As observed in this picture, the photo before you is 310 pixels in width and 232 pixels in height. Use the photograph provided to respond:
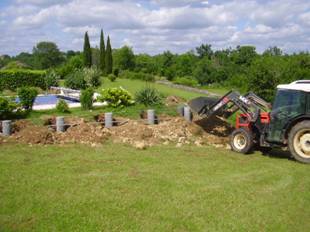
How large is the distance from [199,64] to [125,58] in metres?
15.1

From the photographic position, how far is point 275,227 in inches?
215

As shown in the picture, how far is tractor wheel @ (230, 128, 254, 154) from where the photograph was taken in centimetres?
1003

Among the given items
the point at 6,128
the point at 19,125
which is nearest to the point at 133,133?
the point at 19,125

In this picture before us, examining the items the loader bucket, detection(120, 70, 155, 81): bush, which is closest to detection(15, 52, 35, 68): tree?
detection(120, 70, 155, 81): bush

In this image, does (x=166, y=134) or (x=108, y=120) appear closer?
(x=166, y=134)

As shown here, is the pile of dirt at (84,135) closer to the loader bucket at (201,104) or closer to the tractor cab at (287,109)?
the loader bucket at (201,104)

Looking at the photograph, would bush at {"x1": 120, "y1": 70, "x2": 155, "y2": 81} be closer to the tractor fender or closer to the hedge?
the hedge

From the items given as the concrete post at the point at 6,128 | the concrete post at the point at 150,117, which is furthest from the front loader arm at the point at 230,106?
the concrete post at the point at 6,128

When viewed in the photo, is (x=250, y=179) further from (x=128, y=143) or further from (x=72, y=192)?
(x=128, y=143)

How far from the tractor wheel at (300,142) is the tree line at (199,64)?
34.7ft

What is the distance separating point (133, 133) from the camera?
11.9 metres

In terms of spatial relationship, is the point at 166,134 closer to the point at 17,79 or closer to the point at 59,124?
the point at 59,124

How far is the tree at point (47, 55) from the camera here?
7744 centimetres

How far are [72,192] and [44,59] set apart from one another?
75.0 metres
